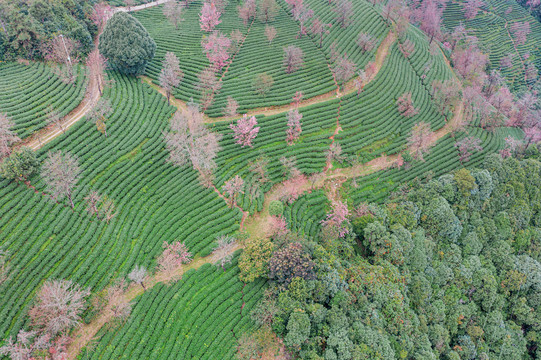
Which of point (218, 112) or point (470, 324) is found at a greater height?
point (218, 112)

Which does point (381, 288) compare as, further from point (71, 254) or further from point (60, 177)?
point (60, 177)

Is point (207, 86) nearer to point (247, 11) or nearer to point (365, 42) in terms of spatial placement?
point (247, 11)

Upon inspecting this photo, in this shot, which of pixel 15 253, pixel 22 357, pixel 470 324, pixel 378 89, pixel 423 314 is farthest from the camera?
pixel 378 89

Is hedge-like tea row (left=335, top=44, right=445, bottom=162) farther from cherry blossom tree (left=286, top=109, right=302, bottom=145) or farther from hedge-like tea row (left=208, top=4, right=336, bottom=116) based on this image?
cherry blossom tree (left=286, top=109, right=302, bottom=145)

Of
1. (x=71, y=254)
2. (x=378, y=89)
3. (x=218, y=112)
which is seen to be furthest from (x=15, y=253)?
(x=378, y=89)

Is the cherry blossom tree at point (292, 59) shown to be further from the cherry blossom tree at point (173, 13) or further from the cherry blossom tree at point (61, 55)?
the cherry blossom tree at point (61, 55)

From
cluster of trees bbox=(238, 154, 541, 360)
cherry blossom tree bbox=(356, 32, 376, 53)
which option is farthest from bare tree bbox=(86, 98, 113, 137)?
cherry blossom tree bbox=(356, 32, 376, 53)

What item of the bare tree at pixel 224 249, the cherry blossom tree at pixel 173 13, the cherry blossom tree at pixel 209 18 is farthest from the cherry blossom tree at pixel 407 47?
the bare tree at pixel 224 249
